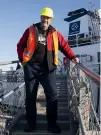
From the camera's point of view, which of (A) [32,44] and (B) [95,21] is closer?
(A) [32,44]

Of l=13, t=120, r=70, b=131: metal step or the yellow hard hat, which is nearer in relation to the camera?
the yellow hard hat

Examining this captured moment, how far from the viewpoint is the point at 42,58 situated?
452 cm

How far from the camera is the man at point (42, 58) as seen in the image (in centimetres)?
445

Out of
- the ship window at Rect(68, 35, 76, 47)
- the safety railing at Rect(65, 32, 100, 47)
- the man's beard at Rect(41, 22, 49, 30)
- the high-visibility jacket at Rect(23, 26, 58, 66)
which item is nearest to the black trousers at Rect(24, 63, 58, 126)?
the high-visibility jacket at Rect(23, 26, 58, 66)

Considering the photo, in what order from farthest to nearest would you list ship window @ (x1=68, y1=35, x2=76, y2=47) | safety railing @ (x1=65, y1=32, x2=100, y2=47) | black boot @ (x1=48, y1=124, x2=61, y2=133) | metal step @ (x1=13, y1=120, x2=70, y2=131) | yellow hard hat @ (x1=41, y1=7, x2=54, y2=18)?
ship window @ (x1=68, y1=35, x2=76, y2=47), safety railing @ (x1=65, y1=32, x2=100, y2=47), metal step @ (x1=13, y1=120, x2=70, y2=131), black boot @ (x1=48, y1=124, x2=61, y2=133), yellow hard hat @ (x1=41, y1=7, x2=54, y2=18)

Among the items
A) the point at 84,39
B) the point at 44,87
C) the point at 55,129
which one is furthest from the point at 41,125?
the point at 84,39

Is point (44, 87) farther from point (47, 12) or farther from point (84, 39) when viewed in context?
point (84, 39)

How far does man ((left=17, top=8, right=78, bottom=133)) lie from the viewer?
4453 mm

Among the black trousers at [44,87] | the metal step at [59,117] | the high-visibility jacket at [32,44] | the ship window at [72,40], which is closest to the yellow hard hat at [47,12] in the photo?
the high-visibility jacket at [32,44]

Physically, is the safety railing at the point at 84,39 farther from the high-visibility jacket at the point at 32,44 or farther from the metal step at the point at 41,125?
the high-visibility jacket at the point at 32,44

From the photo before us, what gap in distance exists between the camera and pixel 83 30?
19484 millimetres

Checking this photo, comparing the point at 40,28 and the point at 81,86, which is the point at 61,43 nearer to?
the point at 40,28

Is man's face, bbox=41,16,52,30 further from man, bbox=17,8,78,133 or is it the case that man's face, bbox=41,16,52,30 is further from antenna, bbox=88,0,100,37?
antenna, bbox=88,0,100,37

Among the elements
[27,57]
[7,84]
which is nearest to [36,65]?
[27,57]
